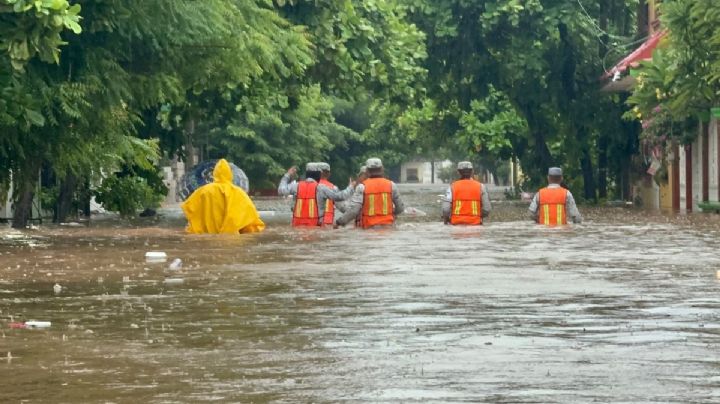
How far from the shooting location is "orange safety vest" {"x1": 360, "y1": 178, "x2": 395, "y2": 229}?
26.4 m

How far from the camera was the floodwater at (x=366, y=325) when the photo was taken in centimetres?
895

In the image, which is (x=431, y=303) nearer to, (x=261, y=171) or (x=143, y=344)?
(x=143, y=344)

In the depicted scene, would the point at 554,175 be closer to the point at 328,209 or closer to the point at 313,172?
the point at 313,172

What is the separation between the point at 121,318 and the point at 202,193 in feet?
48.6

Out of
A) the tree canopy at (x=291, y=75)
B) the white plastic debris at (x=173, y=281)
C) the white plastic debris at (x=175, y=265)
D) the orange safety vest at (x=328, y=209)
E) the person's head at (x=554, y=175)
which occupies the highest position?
the tree canopy at (x=291, y=75)

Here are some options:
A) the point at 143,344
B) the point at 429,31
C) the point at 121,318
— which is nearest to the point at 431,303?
the point at 121,318

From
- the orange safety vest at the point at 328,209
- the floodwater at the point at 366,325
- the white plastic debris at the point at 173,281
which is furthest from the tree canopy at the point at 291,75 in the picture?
the white plastic debris at the point at 173,281

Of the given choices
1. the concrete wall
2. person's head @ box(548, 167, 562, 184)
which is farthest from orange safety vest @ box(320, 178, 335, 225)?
the concrete wall

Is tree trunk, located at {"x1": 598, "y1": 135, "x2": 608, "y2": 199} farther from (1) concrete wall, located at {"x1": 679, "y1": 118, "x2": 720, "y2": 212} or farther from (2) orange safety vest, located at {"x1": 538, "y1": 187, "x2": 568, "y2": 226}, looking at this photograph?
(2) orange safety vest, located at {"x1": 538, "y1": 187, "x2": 568, "y2": 226}

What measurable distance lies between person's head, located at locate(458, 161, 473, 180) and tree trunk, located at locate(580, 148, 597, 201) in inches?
1048

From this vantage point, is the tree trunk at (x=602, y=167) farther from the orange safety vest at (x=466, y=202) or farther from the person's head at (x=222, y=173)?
the person's head at (x=222, y=173)

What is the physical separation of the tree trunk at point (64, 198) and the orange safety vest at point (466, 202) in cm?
1099

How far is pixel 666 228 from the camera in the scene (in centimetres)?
2925

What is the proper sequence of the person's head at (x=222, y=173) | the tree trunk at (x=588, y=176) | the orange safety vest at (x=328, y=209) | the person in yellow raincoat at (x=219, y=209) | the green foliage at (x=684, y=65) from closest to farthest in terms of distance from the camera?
the person in yellow raincoat at (x=219, y=209)
the person's head at (x=222, y=173)
the orange safety vest at (x=328, y=209)
the green foliage at (x=684, y=65)
the tree trunk at (x=588, y=176)
